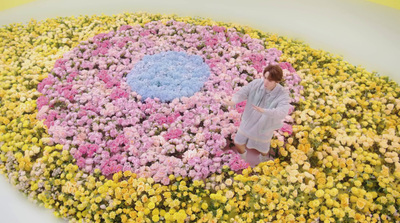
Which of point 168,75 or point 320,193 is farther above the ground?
point 168,75

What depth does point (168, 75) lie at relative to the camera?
4.87 meters

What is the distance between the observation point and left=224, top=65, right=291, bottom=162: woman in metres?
3.06

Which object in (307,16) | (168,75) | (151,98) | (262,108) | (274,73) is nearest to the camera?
(274,73)

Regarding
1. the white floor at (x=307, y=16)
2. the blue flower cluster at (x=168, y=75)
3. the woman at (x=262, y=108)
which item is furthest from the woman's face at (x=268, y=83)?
the white floor at (x=307, y=16)

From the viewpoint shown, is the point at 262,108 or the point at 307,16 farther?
the point at 307,16

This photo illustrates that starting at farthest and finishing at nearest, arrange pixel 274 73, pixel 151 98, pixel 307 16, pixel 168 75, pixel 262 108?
pixel 307 16 → pixel 168 75 → pixel 151 98 → pixel 262 108 → pixel 274 73

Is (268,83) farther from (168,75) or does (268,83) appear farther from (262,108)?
(168,75)

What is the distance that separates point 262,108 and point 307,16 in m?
4.73

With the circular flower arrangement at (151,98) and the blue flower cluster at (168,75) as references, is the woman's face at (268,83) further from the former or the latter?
the blue flower cluster at (168,75)

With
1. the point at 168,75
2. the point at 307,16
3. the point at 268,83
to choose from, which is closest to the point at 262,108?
the point at 268,83

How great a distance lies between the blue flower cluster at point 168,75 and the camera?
457 cm

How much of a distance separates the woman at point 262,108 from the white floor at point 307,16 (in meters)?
3.22

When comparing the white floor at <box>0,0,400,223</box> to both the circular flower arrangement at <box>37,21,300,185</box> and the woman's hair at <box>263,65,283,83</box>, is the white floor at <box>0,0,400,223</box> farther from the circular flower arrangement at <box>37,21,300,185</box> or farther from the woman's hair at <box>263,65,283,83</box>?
the woman's hair at <box>263,65,283,83</box>

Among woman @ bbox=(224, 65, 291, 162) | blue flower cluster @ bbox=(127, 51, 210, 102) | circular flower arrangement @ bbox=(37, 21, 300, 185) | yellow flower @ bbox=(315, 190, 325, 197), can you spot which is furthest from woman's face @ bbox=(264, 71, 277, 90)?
blue flower cluster @ bbox=(127, 51, 210, 102)
